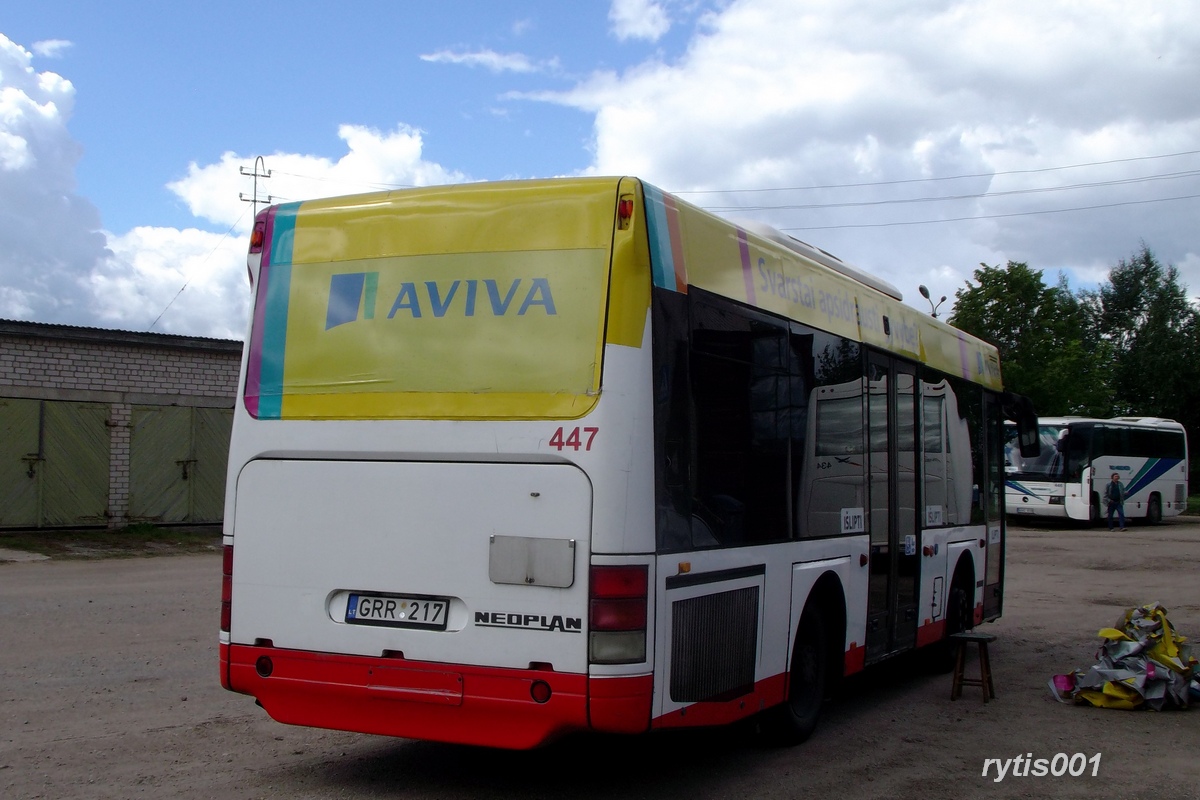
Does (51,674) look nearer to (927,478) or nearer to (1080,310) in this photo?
(927,478)

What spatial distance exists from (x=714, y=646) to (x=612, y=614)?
894 millimetres

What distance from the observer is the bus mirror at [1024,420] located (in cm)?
1157

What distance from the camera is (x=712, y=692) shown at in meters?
5.83

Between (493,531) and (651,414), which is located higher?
(651,414)

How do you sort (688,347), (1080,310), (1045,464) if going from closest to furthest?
(688,347), (1045,464), (1080,310)

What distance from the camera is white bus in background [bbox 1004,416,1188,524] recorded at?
108ft

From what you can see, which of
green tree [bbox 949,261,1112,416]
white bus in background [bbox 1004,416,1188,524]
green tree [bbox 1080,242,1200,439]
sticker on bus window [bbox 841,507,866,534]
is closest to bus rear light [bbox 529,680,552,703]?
sticker on bus window [bbox 841,507,866,534]

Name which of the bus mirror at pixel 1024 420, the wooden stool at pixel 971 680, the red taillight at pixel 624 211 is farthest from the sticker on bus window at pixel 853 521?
the bus mirror at pixel 1024 420

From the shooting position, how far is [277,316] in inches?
242

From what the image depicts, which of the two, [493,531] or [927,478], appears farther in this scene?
[927,478]

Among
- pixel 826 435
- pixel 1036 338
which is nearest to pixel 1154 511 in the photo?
pixel 1036 338

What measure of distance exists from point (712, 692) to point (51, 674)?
19.0 ft

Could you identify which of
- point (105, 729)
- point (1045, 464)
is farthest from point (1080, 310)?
point (105, 729)

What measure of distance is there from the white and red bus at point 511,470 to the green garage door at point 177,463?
1764 cm
